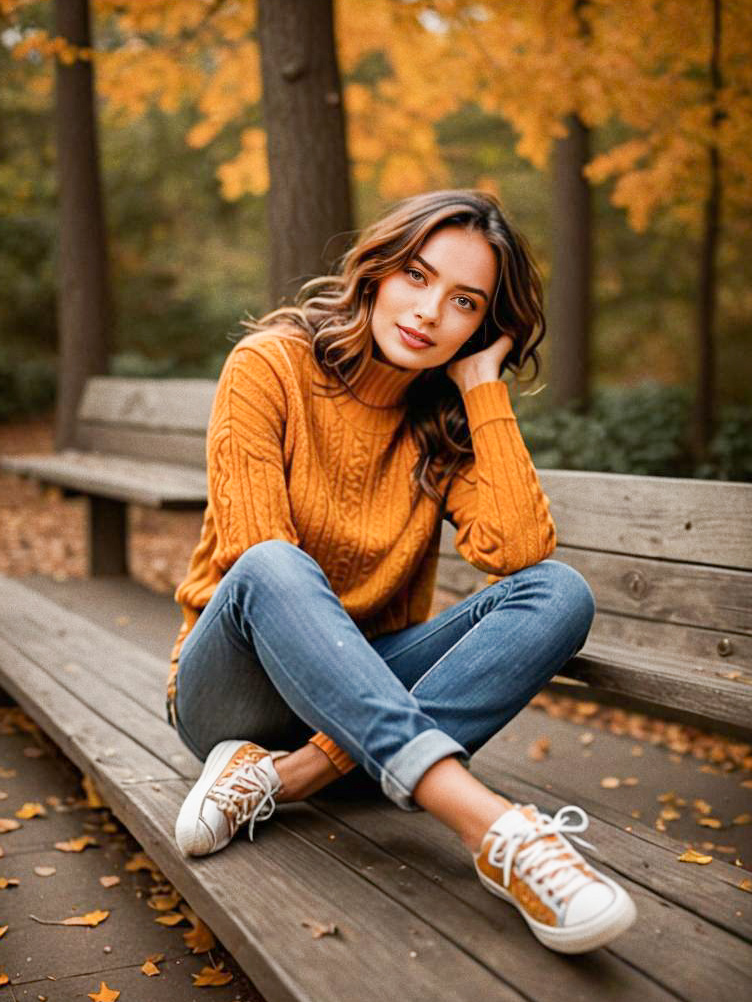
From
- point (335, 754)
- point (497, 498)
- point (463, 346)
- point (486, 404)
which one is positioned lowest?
point (335, 754)

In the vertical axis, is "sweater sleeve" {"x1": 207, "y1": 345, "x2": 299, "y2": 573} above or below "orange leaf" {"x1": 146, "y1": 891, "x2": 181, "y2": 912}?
above

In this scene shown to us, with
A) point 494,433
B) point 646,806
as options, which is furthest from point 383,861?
point 646,806

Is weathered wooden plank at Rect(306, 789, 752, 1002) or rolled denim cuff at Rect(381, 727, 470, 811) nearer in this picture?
weathered wooden plank at Rect(306, 789, 752, 1002)

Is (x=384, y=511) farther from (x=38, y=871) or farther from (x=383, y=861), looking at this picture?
(x=38, y=871)

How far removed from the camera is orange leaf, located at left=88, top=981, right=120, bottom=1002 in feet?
7.74

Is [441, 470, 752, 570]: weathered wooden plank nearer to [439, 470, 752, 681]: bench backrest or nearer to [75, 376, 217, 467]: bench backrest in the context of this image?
[439, 470, 752, 681]: bench backrest

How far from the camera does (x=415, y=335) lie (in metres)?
2.60

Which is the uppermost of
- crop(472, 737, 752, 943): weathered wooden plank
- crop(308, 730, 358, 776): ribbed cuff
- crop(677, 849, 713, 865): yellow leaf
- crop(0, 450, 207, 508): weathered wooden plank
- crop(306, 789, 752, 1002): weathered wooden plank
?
crop(0, 450, 207, 508): weathered wooden plank

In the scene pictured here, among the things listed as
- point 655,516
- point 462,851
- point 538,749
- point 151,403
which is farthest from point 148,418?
point 462,851

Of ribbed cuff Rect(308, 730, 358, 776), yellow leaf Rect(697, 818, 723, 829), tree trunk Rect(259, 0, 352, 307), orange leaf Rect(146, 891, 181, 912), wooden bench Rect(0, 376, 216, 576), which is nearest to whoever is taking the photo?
ribbed cuff Rect(308, 730, 358, 776)

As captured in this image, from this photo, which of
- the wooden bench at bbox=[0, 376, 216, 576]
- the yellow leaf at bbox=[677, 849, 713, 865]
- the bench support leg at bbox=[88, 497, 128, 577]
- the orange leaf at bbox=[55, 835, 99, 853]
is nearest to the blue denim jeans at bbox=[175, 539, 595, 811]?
the yellow leaf at bbox=[677, 849, 713, 865]

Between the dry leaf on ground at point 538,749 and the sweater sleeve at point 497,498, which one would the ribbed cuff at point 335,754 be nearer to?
the sweater sleeve at point 497,498

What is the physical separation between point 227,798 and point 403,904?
440 millimetres

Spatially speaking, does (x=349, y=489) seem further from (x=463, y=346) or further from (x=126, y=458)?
(x=126, y=458)
